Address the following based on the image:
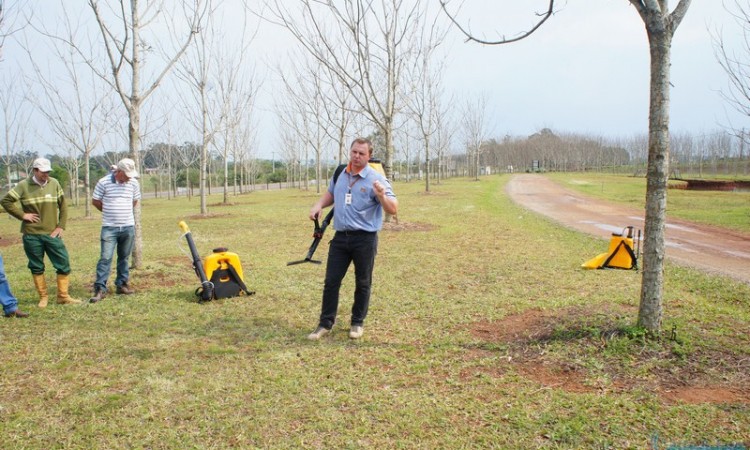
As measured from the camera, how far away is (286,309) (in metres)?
5.44

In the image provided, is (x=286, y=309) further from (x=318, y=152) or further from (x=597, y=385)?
(x=318, y=152)

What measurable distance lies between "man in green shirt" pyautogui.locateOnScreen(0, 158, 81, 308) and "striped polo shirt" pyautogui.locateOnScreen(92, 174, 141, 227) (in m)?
0.43

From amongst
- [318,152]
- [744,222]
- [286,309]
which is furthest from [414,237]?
[318,152]

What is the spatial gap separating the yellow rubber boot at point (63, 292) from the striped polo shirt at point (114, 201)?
2.49ft

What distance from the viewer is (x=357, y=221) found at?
13.8 feet

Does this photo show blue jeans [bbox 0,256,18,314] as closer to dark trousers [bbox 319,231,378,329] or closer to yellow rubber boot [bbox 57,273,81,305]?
yellow rubber boot [bbox 57,273,81,305]

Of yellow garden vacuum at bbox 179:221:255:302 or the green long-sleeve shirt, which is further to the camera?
yellow garden vacuum at bbox 179:221:255:302

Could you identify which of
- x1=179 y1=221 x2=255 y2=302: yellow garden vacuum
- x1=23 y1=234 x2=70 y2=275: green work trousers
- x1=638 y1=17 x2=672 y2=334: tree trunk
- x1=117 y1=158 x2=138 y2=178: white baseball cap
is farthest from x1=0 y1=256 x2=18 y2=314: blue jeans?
x1=638 y1=17 x2=672 y2=334: tree trunk

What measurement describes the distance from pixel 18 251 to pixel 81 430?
9186 mm

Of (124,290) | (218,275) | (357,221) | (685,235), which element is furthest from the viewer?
(685,235)

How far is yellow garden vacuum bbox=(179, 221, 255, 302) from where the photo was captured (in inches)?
228

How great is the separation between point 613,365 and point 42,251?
5950 millimetres

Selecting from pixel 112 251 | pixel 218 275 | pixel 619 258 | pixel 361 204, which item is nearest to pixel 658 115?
pixel 361 204

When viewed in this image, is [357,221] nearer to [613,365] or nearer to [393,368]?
[393,368]
